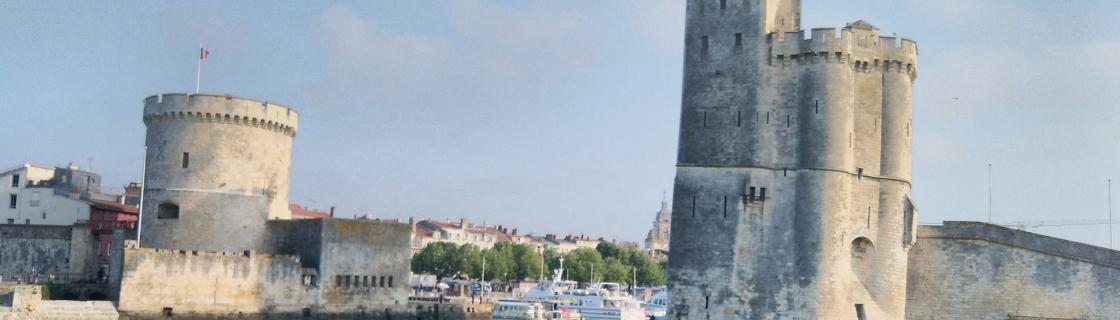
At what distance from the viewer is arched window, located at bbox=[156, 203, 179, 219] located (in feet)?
163

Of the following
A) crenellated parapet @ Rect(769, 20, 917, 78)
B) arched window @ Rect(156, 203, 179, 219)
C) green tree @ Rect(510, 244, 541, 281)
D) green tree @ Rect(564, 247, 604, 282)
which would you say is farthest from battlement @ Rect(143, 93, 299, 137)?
green tree @ Rect(564, 247, 604, 282)

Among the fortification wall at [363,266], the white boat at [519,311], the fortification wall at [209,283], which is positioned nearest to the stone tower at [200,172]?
the fortification wall at [209,283]

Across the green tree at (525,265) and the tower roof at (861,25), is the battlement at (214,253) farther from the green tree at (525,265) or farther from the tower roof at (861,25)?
the green tree at (525,265)

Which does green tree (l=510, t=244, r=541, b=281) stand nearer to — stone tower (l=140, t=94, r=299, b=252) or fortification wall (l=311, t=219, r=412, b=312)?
fortification wall (l=311, t=219, r=412, b=312)

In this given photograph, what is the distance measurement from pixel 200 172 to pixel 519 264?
59581 millimetres

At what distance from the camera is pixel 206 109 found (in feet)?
162

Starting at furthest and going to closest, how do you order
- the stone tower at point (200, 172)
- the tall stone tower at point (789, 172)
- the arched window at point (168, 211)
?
the arched window at point (168, 211), the stone tower at point (200, 172), the tall stone tower at point (789, 172)

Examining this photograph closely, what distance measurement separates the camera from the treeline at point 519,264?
4013 inches

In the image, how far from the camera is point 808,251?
38.2 metres

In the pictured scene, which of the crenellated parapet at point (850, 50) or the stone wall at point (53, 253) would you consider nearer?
the crenellated parapet at point (850, 50)

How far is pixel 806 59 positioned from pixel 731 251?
7.00 metres

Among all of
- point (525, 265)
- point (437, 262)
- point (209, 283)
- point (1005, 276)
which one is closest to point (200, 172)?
point (209, 283)

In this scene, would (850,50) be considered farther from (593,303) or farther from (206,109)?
(593,303)

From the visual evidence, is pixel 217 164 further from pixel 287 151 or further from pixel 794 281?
pixel 794 281
